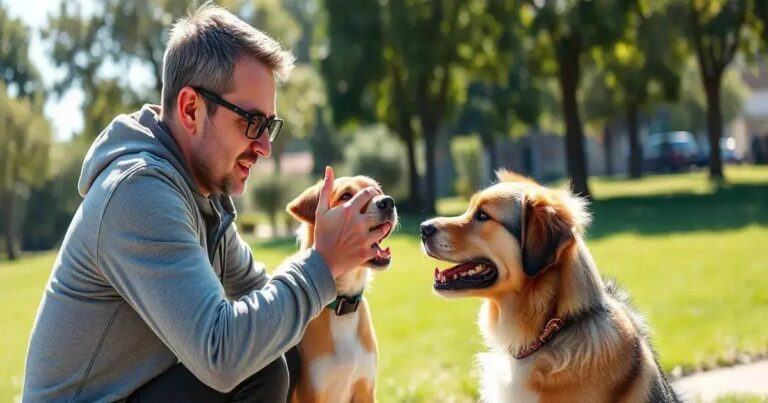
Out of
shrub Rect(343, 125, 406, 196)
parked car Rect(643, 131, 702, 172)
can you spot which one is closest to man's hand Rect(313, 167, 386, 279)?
shrub Rect(343, 125, 406, 196)

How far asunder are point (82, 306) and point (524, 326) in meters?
2.10

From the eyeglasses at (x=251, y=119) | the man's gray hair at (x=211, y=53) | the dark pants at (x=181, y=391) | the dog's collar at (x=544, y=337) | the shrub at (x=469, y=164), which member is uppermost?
the man's gray hair at (x=211, y=53)

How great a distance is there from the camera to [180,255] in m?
2.93

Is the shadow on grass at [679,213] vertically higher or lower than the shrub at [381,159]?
lower

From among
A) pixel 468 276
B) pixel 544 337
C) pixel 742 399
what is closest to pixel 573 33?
pixel 742 399

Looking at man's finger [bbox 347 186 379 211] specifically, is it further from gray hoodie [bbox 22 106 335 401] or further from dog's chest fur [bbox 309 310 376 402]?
dog's chest fur [bbox 309 310 376 402]

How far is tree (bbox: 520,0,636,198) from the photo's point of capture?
28.6 meters

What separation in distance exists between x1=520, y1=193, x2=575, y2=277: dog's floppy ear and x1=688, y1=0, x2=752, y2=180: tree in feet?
104

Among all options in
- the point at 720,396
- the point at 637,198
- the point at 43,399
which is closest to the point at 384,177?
the point at 637,198

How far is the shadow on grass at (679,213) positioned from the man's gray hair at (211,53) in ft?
53.0

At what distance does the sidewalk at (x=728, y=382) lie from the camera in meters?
6.21

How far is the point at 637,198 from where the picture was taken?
31562 millimetres

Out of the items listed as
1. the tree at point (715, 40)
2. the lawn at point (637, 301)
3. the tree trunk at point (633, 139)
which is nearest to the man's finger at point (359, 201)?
the lawn at point (637, 301)

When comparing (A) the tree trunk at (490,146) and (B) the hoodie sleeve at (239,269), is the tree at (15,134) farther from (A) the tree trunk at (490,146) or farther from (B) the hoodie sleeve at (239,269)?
(B) the hoodie sleeve at (239,269)
